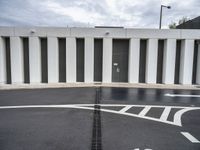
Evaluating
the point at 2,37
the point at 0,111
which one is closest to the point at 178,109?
the point at 0,111

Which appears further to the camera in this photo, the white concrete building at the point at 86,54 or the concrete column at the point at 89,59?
the concrete column at the point at 89,59

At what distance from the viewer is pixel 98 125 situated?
5188 millimetres

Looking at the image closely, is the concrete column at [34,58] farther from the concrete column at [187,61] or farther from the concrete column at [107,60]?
the concrete column at [187,61]

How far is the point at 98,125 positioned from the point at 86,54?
913cm

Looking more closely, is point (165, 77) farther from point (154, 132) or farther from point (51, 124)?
point (51, 124)

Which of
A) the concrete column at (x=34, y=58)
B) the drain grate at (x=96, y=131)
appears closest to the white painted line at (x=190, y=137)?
the drain grate at (x=96, y=131)

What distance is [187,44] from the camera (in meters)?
13.5

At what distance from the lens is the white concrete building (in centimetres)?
1351

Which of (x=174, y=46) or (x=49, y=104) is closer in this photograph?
(x=49, y=104)

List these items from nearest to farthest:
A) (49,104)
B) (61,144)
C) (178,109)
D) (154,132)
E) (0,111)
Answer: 1. (61,144)
2. (154,132)
3. (0,111)
4. (178,109)
5. (49,104)

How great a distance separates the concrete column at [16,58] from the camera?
531 inches

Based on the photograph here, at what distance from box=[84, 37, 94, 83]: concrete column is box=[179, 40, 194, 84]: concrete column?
7.04 metres

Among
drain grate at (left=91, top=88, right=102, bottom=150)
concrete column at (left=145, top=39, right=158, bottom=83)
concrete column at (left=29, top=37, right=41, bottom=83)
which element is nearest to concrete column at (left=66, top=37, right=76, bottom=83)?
concrete column at (left=29, top=37, right=41, bottom=83)

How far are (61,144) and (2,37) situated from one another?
12463 mm
